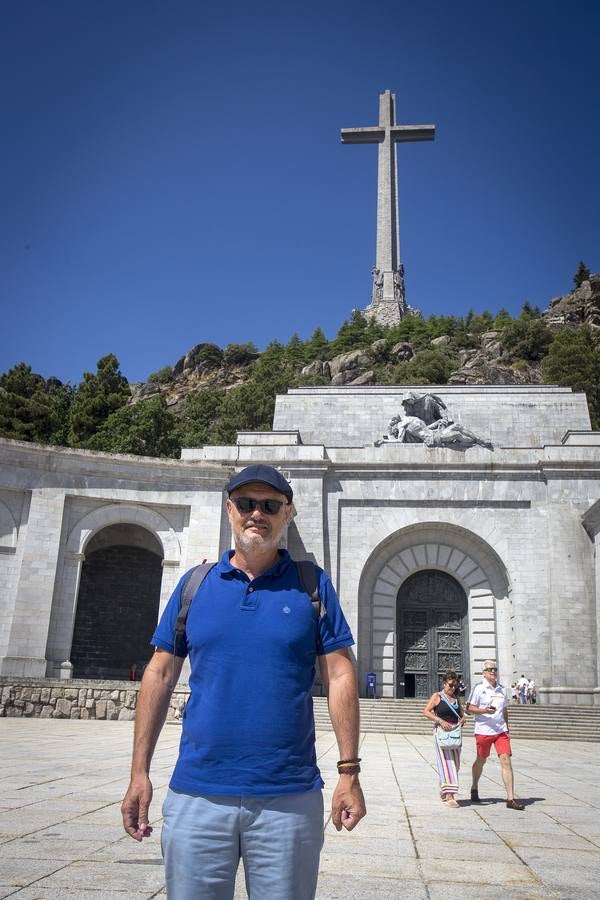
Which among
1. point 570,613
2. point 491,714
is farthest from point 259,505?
point 570,613

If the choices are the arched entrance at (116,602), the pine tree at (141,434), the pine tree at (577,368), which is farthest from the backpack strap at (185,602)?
the pine tree at (577,368)

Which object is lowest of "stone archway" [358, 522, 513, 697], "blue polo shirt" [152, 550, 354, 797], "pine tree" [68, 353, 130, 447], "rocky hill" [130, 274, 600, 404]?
"blue polo shirt" [152, 550, 354, 797]

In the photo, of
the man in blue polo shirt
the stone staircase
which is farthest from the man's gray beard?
the stone staircase

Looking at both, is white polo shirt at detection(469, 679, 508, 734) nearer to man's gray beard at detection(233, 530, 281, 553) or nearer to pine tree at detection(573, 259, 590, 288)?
man's gray beard at detection(233, 530, 281, 553)

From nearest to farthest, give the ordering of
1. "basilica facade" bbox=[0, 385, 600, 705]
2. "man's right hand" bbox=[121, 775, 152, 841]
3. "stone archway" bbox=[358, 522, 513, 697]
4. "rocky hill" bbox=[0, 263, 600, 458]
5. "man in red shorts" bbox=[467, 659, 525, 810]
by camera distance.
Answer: "man's right hand" bbox=[121, 775, 152, 841] < "man in red shorts" bbox=[467, 659, 525, 810] < "basilica facade" bbox=[0, 385, 600, 705] < "stone archway" bbox=[358, 522, 513, 697] < "rocky hill" bbox=[0, 263, 600, 458]

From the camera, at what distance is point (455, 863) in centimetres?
561

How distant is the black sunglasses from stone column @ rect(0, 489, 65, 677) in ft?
68.9

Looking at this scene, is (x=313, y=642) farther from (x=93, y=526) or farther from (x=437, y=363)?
(x=437, y=363)

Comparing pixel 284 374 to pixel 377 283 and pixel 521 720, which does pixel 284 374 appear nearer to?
pixel 377 283

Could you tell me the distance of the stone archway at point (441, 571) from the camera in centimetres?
2442

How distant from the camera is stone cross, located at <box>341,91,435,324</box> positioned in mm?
71188

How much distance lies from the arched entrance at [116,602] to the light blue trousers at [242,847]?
78.0ft

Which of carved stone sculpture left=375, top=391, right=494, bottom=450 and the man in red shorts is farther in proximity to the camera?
carved stone sculpture left=375, top=391, right=494, bottom=450

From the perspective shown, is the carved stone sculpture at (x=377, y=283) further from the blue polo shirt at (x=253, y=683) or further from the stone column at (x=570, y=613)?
the blue polo shirt at (x=253, y=683)
